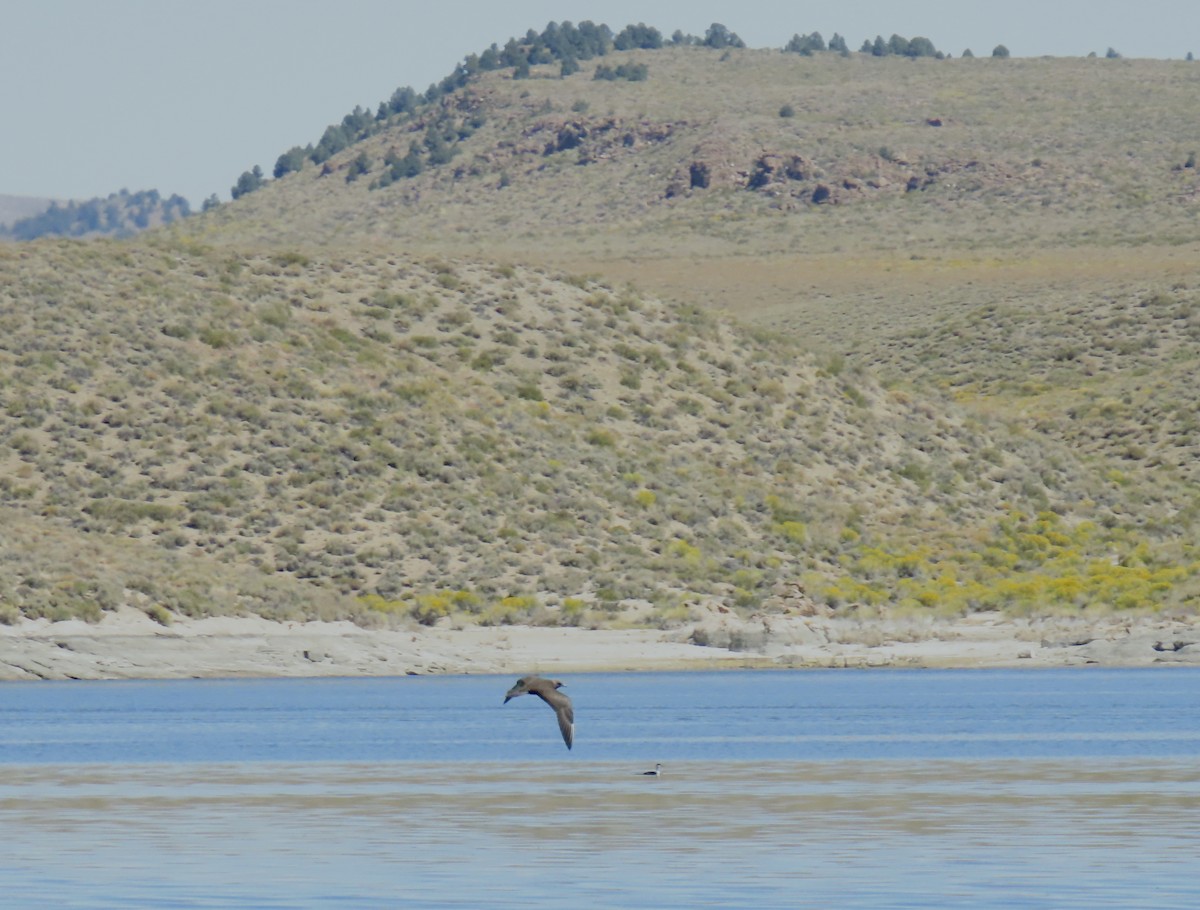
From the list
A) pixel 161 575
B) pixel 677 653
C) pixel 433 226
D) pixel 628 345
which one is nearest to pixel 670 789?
pixel 677 653

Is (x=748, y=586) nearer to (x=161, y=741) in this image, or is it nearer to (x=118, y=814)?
(x=161, y=741)

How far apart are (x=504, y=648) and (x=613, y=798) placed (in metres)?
26.1

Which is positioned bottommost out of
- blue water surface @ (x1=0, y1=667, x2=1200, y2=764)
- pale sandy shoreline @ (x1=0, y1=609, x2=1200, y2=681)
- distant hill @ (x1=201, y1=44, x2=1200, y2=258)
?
pale sandy shoreline @ (x1=0, y1=609, x2=1200, y2=681)

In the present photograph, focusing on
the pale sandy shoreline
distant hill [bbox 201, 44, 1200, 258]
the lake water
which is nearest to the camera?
the lake water

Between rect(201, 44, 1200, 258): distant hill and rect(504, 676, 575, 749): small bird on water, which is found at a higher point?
rect(201, 44, 1200, 258): distant hill

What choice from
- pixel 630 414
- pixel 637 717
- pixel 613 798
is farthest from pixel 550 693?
pixel 630 414

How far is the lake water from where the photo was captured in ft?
66.8

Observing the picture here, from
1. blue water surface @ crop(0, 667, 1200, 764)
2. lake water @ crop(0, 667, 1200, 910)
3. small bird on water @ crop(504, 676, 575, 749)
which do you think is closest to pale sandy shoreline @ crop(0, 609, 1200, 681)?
blue water surface @ crop(0, 667, 1200, 764)

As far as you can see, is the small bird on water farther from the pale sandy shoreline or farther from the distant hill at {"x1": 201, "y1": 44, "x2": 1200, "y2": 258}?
the distant hill at {"x1": 201, "y1": 44, "x2": 1200, "y2": 258}

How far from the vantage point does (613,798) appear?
28156 millimetres

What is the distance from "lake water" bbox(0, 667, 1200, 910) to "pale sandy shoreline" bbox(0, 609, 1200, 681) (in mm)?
3414

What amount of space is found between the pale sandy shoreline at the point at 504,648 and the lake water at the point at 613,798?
3414 millimetres

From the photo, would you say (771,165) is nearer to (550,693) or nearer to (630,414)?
(630,414)

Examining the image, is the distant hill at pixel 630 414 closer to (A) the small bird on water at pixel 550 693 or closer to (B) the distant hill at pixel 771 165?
(B) the distant hill at pixel 771 165
